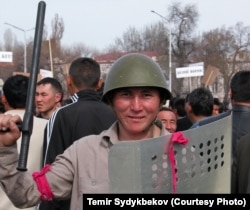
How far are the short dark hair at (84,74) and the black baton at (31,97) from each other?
7.36ft

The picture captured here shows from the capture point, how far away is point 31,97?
66.9 inches

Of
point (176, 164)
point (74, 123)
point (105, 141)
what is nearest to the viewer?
point (176, 164)

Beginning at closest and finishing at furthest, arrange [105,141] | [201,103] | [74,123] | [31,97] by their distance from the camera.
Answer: [31,97] → [105,141] → [74,123] → [201,103]

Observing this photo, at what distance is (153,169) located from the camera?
1.51 m

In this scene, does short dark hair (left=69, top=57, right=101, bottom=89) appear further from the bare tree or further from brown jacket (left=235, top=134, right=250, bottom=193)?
the bare tree

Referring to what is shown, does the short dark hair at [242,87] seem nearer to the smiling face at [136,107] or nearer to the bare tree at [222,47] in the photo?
the smiling face at [136,107]

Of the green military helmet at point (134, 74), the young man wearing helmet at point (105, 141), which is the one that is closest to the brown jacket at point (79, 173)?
the young man wearing helmet at point (105, 141)

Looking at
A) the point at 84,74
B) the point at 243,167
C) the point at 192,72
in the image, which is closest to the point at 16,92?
the point at 84,74

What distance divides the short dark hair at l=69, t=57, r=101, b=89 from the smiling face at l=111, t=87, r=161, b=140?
1.81 m

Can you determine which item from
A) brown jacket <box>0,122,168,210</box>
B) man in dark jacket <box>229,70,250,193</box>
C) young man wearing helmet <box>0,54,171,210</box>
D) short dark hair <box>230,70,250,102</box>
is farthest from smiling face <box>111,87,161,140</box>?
short dark hair <box>230,70,250,102</box>

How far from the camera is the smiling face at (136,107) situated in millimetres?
2125

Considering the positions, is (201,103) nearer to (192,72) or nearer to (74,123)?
(74,123)

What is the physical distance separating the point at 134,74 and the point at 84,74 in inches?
79.4

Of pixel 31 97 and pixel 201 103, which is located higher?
pixel 201 103
